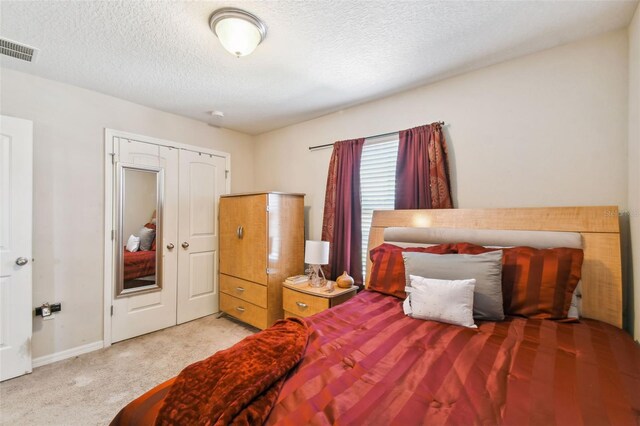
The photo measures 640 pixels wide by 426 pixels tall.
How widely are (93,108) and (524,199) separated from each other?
12.8 feet

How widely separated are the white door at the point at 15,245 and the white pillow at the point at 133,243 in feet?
2.42

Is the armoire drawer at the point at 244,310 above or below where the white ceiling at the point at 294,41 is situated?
below

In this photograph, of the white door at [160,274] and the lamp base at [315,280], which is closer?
the lamp base at [315,280]

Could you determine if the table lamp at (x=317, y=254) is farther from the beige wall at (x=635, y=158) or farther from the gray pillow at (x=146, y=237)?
the beige wall at (x=635, y=158)

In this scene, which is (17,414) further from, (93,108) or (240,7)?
(240,7)

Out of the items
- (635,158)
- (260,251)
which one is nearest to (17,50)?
(260,251)

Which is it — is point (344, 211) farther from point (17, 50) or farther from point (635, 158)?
point (17, 50)

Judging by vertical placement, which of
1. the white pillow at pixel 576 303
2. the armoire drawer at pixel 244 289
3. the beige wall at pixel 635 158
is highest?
the beige wall at pixel 635 158

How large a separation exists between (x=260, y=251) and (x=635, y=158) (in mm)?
2886

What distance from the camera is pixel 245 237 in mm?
3062

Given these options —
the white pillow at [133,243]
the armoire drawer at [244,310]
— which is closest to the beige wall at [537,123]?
the armoire drawer at [244,310]

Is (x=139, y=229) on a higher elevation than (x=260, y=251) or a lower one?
higher

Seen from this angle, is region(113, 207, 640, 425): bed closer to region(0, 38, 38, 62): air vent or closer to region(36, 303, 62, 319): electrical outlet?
region(36, 303, 62, 319): electrical outlet

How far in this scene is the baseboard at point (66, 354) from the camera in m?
2.27
